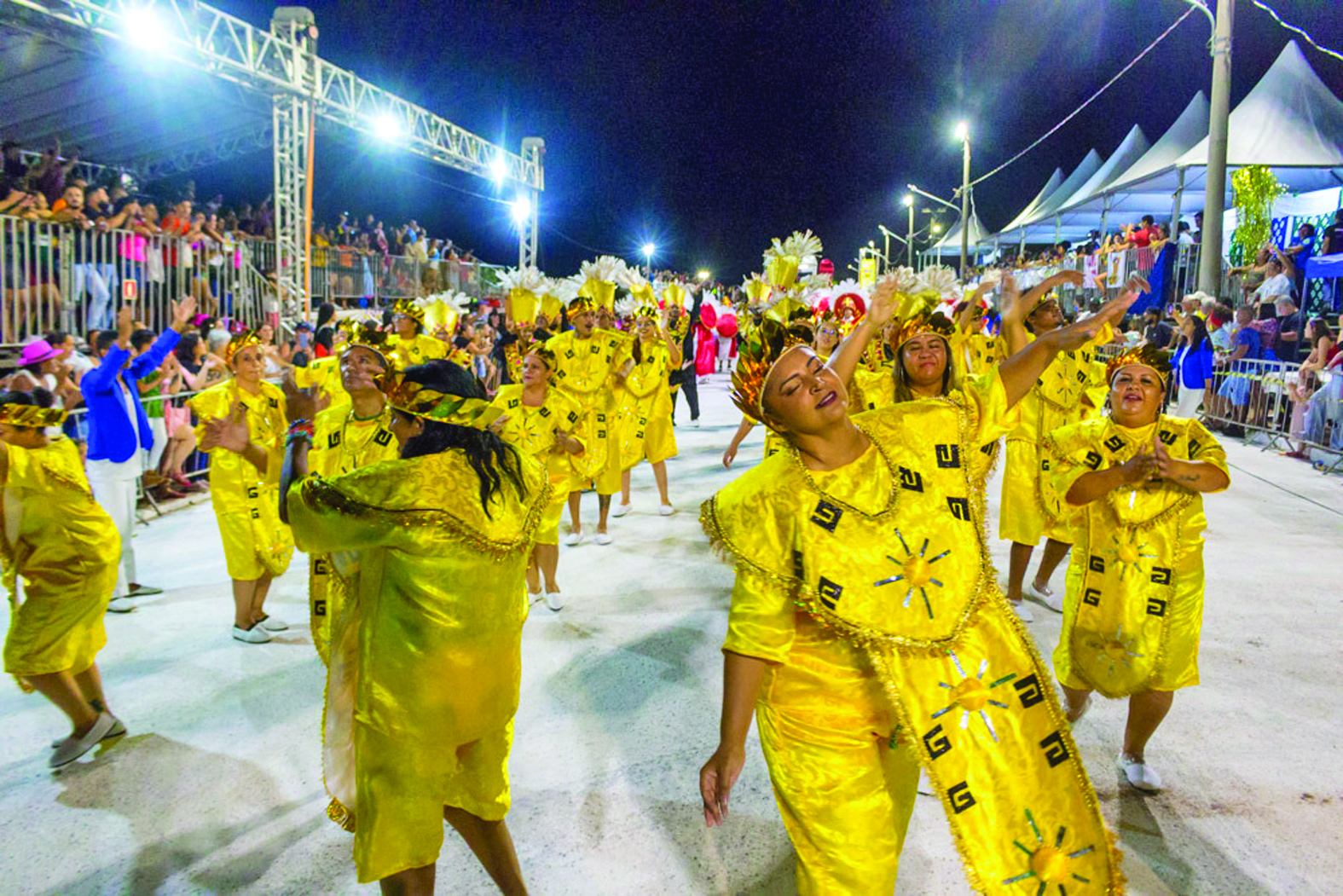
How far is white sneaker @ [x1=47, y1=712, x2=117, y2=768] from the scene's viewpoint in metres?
3.91

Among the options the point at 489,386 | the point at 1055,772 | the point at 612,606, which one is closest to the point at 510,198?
the point at 489,386

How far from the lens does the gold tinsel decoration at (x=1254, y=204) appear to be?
16.5 metres

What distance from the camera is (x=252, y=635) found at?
533 cm

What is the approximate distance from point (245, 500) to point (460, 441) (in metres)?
3.23

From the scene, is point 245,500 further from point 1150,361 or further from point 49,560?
point 1150,361

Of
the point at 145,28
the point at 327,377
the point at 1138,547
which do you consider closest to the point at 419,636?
the point at 1138,547

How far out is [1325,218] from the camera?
14.7 m

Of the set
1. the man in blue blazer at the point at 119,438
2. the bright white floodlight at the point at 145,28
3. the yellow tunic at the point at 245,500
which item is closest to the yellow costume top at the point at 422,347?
the yellow tunic at the point at 245,500

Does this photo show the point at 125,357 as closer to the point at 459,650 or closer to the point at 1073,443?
the point at 459,650

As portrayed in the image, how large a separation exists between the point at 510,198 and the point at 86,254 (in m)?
17.3

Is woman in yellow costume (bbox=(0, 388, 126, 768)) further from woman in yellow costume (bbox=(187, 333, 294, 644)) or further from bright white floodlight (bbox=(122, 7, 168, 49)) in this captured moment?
bright white floodlight (bbox=(122, 7, 168, 49))

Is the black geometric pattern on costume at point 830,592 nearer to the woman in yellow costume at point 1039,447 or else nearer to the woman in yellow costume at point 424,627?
the woman in yellow costume at point 424,627

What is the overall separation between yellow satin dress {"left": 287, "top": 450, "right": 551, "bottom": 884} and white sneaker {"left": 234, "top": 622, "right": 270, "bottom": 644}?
308 centimetres

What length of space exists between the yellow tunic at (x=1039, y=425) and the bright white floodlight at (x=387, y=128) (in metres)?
15.1
